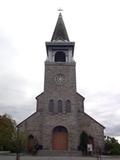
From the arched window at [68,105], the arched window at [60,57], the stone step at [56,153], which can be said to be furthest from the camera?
the arched window at [60,57]

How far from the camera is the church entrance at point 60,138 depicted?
41.1 meters

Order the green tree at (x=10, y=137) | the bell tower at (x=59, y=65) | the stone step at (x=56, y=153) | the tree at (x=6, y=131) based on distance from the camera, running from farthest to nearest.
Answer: the bell tower at (x=59, y=65)
the tree at (x=6, y=131)
the green tree at (x=10, y=137)
the stone step at (x=56, y=153)

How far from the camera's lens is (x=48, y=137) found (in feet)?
134

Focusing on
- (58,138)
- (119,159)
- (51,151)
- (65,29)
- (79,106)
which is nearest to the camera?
(119,159)

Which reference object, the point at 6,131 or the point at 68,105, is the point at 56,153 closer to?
the point at 68,105

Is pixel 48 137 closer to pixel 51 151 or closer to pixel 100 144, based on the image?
pixel 51 151

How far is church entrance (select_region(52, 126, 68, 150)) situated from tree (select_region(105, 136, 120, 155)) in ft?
19.2

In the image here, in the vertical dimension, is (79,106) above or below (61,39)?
below

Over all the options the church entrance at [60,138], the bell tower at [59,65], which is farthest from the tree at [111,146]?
the bell tower at [59,65]

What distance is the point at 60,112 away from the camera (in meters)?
41.9

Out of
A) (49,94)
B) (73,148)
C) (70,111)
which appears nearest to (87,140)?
(73,148)

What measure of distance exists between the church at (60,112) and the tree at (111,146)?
3.00 ft

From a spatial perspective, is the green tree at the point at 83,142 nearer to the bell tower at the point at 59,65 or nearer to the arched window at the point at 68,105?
the arched window at the point at 68,105

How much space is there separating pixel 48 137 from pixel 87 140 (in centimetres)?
532
